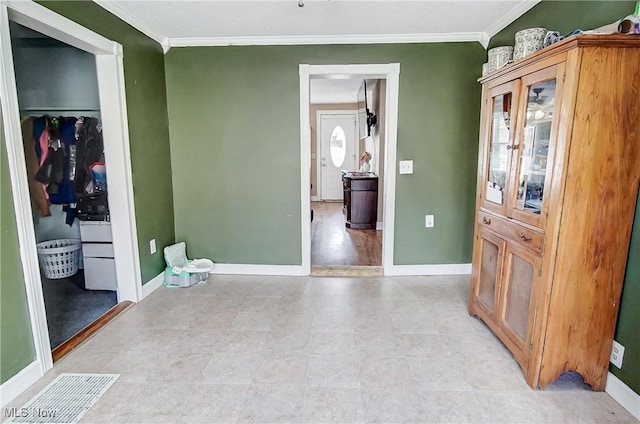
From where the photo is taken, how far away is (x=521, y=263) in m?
1.98

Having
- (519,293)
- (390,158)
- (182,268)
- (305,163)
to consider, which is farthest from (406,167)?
(182,268)

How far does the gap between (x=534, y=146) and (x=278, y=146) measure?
226cm

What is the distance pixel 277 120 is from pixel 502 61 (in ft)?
6.53

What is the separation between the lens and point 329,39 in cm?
323

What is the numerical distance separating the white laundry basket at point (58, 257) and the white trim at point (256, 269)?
1.35 m

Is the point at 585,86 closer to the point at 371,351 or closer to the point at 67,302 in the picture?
the point at 371,351

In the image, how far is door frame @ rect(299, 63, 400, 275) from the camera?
10.8 ft

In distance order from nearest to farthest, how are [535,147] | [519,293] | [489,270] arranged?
[535,147]
[519,293]
[489,270]

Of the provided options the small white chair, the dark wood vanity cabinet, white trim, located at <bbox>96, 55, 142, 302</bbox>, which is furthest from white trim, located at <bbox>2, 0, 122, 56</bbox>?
the dark wood vanity cabinet

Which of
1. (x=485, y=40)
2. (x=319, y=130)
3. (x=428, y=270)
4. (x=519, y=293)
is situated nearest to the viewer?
(x=519, y=293)

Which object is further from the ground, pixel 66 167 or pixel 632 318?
pixel 66 167

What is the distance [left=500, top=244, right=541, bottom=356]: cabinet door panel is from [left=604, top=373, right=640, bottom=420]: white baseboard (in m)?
0.42

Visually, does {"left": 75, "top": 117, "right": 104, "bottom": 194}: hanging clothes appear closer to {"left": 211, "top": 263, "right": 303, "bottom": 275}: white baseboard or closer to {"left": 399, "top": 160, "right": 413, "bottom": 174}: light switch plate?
{"left": 211, "top": 263, "right": 303, "bottom": 275}: white baseboard

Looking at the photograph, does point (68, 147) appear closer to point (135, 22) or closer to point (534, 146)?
point (135, 22)
